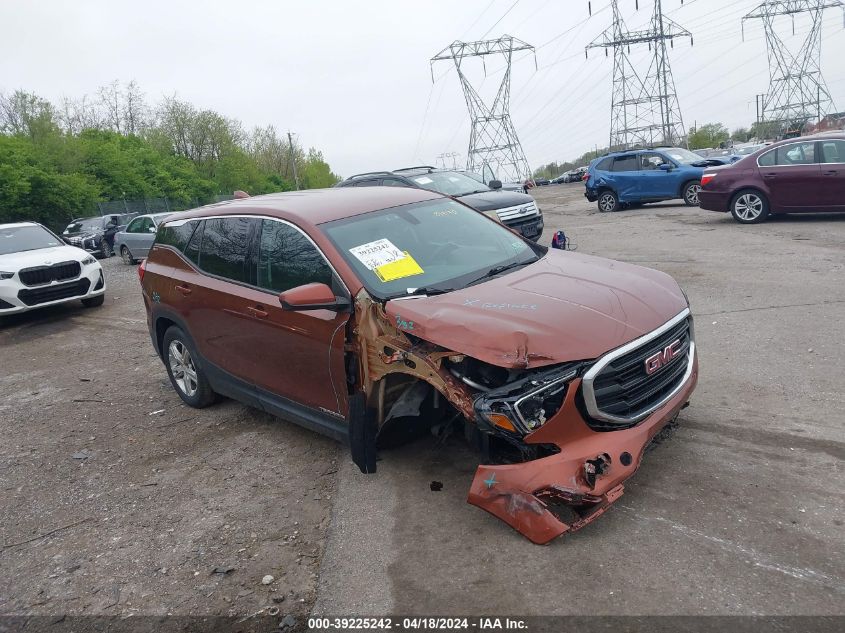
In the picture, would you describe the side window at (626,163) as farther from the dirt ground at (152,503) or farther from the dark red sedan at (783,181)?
the dirt ground at (152,503)

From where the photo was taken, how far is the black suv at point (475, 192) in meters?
11.4

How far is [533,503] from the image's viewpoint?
10.4ft

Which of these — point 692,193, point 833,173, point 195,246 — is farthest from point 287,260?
point 692,193

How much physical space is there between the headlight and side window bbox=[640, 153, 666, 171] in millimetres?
15700

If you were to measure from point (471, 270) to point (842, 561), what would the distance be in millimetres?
2519

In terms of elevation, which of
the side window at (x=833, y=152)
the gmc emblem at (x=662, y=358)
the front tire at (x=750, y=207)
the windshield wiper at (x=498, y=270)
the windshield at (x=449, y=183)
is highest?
the windshield at (x=449, y=183)

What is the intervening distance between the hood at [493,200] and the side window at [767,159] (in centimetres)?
435

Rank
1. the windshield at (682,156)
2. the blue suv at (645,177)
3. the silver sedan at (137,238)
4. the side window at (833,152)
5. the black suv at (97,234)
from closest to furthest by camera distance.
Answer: the side window at (833,152), the blue suv at (645,177), the windshield at (682,156), the silver sedan at (137,238), the black suv at (97,234)

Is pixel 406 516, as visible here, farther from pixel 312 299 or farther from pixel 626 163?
pixel 626 163

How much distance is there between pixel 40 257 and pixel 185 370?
6698mm

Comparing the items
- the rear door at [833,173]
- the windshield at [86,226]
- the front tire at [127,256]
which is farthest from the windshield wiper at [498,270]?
the windshield at [86,226]

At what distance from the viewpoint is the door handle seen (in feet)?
14.8

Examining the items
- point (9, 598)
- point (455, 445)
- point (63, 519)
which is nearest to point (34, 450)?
point (63, 519)

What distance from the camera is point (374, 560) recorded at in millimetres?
3299
